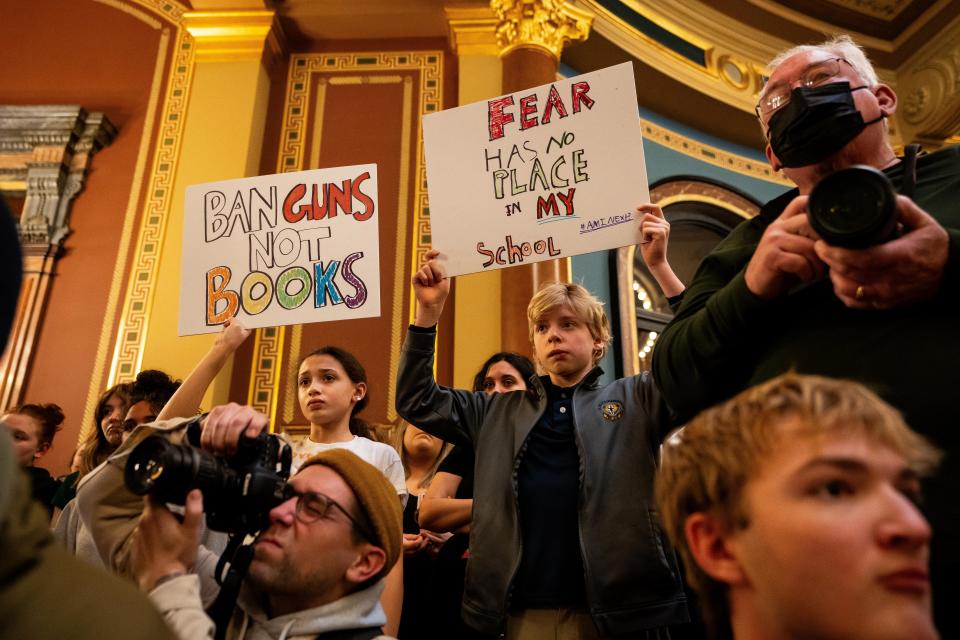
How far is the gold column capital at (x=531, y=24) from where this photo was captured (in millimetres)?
Result: 4992

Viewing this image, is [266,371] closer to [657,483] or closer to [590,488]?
[590,488]

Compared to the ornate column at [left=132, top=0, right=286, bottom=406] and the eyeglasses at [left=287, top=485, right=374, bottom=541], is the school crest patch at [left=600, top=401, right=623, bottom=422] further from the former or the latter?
the ornate column at [left=132, top=0, right=286, bottom=406]

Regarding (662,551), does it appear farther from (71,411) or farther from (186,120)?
(186,120)

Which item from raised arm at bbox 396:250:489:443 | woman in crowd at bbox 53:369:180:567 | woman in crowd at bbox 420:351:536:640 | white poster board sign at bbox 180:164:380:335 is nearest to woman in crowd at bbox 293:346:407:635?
woman in crowd at bbox 420:351:536:640

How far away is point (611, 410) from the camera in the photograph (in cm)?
194

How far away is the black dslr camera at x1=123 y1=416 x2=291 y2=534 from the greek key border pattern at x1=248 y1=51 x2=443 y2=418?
9.98 feet

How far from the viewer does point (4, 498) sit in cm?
61

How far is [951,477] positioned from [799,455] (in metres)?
0.23

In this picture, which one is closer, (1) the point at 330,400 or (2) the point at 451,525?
(2) the point at 451,525

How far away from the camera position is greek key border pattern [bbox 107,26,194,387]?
435 cm

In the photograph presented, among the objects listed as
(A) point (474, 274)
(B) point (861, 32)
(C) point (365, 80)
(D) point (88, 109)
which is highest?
(B) point (861, 32)

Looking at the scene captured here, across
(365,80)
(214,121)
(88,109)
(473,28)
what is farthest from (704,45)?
(88,109)

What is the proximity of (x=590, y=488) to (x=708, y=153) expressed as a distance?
5416 millimetres

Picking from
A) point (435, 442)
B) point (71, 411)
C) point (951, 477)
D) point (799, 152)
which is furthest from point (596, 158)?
point (71, 411)
